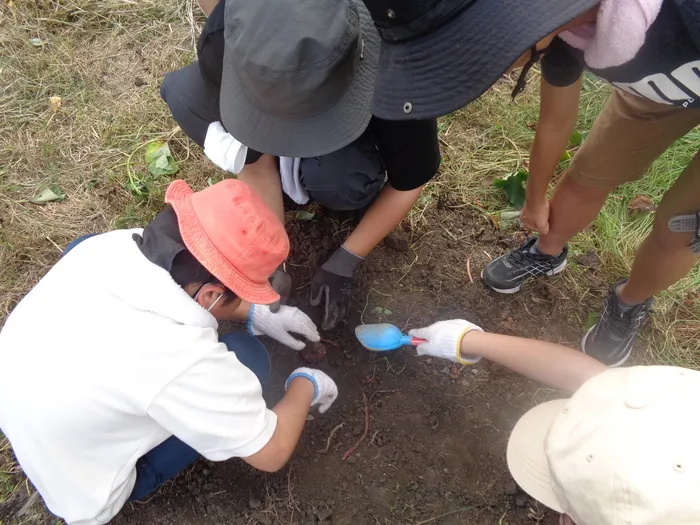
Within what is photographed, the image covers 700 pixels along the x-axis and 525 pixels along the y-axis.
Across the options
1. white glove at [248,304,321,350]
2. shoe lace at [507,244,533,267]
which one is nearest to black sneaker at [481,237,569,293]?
shoe lace at [507,244,533,267]

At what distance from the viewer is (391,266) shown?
2.14m

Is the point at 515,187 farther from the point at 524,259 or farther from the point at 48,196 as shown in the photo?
the point at 48,196

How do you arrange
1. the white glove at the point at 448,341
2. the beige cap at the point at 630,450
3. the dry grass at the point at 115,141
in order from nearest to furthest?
the beige cap at the point at 630,450 → the white glove at the point at 448,341 → the dry grass at the point at 115,141

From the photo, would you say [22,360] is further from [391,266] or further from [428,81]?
[391,266]

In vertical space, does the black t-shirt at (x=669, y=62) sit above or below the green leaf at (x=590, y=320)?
above

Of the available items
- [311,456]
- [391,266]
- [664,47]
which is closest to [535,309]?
[391,266]

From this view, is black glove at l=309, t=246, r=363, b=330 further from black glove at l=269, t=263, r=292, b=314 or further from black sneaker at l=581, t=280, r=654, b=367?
black sneaker at l=581, t=280, r=654, b=367

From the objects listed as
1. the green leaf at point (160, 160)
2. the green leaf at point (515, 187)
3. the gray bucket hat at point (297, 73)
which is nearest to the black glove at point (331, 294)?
the gray bucket hat at point (297, 73)

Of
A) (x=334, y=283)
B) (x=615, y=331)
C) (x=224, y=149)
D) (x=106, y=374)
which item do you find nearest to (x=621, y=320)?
(x=615, y=331)

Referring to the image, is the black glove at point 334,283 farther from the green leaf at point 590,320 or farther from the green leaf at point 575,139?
the green leaf at point 575,139

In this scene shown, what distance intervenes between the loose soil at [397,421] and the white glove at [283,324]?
0.11 m

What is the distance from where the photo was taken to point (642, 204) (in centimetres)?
226

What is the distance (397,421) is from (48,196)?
5.94 ft

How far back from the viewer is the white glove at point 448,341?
1.65 m
